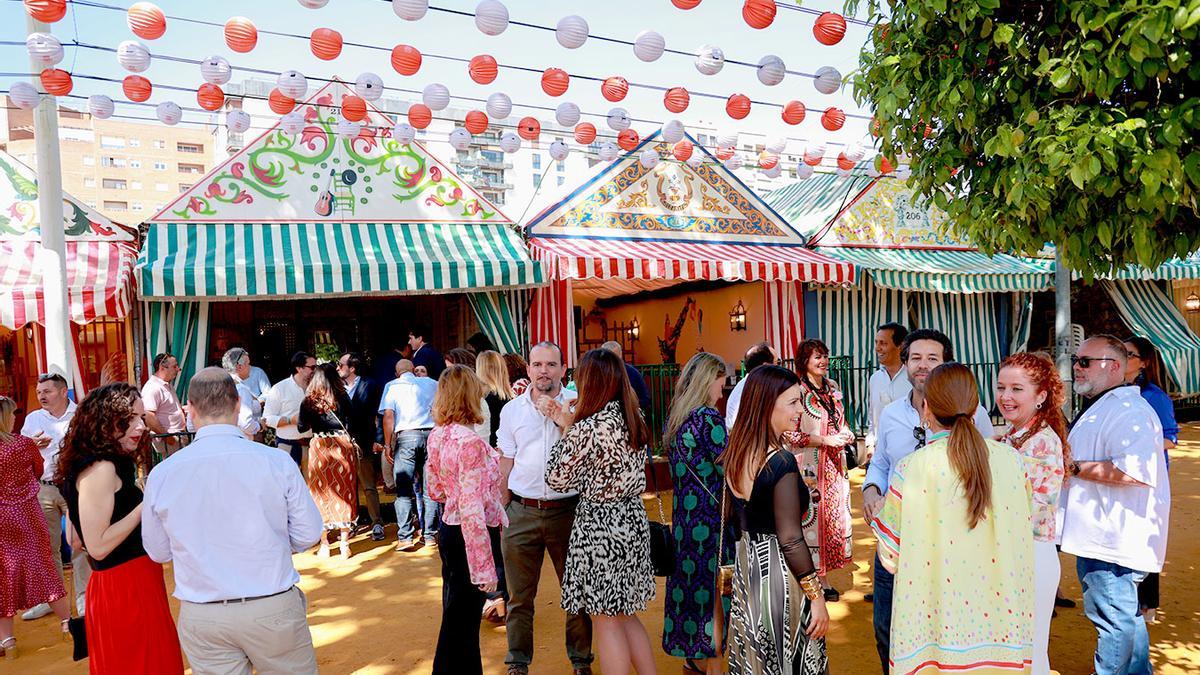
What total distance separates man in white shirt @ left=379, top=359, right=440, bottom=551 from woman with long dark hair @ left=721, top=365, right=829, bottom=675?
4.00 m

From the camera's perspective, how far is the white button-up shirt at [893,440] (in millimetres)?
3477

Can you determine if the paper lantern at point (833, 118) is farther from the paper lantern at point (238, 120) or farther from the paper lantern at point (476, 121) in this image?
the paper lantern at point (238, 120)

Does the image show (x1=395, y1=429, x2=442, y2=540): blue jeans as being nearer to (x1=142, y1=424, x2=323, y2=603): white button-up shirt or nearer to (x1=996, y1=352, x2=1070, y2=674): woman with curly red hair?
(x1=142, y1=424, x2=323, y2=603): white button-up shirt

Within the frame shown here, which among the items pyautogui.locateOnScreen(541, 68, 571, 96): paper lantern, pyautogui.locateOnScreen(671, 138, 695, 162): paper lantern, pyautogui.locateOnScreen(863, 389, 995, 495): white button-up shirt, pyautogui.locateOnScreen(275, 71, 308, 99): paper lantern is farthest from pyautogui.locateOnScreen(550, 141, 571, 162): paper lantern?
pyautogui.locateOnScreen(863, 389, 995, 495): white button-up shirt

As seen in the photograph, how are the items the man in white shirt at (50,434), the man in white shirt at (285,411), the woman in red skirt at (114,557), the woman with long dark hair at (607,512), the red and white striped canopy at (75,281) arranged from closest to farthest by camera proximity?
the woman in red skirt at (114,557)
the woman with long dark hair at (607,512)
the man in white shirt at (50,434)
the man in white shirt at (285,411)
the red and white striped canopy at (75,281)

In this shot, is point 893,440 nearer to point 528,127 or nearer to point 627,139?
point 528,127

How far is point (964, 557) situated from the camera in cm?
244

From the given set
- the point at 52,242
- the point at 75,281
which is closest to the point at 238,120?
the point at 52,242

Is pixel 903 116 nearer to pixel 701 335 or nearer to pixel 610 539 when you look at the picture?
pixel 610 539

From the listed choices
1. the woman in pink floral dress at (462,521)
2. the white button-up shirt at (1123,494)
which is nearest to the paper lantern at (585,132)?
the woman in pink floral dress at (462,521)

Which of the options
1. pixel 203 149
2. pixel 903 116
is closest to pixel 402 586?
pixel 903 116

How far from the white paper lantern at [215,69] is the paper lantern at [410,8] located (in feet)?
6.35

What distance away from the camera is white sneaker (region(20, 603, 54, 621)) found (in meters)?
5.08

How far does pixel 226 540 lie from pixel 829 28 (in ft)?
17.1
